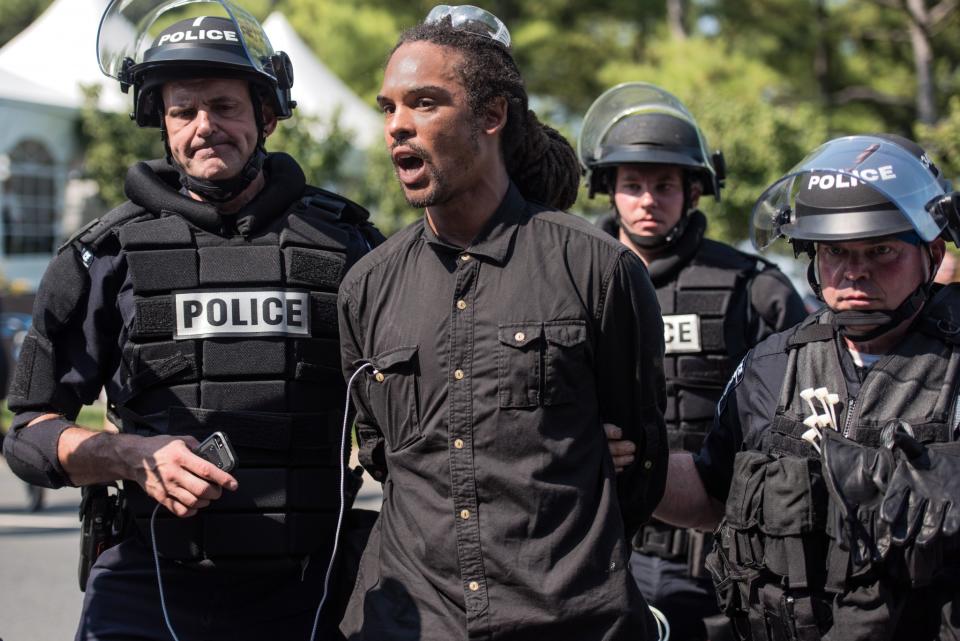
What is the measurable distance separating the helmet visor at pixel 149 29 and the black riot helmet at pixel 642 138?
66.6 inches

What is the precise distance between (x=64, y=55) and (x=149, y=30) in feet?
58.6

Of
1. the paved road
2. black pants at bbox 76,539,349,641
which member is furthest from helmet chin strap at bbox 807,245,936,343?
the paved road

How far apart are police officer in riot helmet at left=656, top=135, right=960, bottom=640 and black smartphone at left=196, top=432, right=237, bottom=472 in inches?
40.1

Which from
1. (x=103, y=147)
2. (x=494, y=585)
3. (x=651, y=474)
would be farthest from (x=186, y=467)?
(x=103, y=147)

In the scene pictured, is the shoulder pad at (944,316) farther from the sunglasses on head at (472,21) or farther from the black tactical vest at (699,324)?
the black tactical vest at (699,324)

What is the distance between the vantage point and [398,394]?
9.32ft

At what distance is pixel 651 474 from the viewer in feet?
9.53

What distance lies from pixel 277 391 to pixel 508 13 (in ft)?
73.2

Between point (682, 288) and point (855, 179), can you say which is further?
point (682, 288)

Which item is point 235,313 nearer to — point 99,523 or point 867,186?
point 99,523

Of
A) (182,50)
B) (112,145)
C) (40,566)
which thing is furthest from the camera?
(112,145)

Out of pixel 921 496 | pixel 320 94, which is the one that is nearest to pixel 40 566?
pixel 921 496

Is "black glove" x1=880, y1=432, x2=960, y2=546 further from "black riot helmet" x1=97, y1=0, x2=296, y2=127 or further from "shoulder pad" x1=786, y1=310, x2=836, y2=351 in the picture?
"black riot helmet" x1=97, y1=0, x2=296, y2=127

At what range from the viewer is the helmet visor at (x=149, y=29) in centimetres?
355
